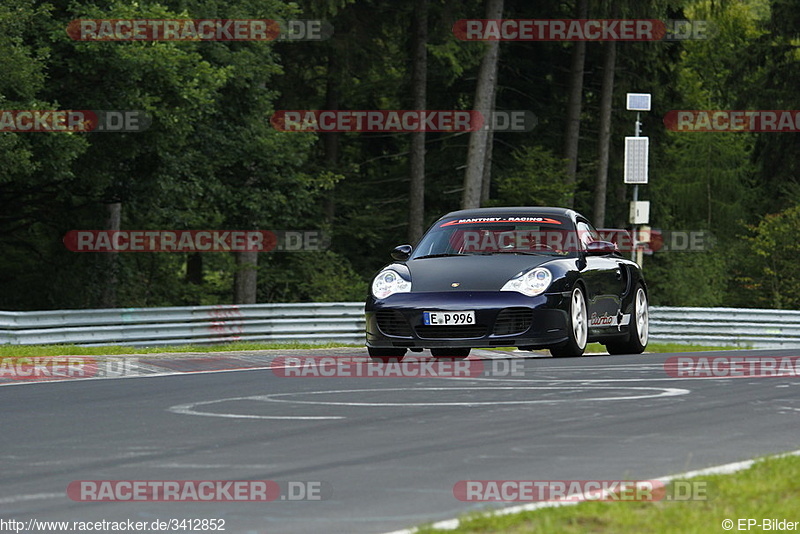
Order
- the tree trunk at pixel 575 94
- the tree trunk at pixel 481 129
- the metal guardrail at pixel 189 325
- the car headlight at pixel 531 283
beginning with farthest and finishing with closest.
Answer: the tree trunk at pixel 575 94, the tree trunk at pixel 481 129, the metal guardrail at pixel 189 325, the car headlight at pixel 531 283

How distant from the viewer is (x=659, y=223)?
181 ft

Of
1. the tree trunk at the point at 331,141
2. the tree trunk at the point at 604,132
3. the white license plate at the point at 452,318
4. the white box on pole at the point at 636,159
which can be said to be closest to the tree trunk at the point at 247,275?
the tree trunk at the point at 331,141

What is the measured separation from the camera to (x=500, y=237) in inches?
624

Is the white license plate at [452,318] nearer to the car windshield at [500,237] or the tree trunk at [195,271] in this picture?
the car windshield at [500,237]

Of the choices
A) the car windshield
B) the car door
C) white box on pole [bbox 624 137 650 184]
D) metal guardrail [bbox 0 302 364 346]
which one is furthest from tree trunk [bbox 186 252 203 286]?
the car windshield

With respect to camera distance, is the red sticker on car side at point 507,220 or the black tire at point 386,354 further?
the red sticker on car side at point 507,220

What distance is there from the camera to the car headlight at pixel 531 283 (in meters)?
14.3

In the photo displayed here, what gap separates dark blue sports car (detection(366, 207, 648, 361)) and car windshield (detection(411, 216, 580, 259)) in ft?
0.04

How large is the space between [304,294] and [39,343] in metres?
21.6

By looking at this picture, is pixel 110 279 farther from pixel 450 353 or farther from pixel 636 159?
pixel 450 353

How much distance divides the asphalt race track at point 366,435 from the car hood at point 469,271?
3.43 feet

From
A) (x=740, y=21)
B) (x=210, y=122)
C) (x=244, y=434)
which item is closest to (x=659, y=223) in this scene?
(x=740, y=21)

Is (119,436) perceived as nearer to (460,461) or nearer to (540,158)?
(460,461)

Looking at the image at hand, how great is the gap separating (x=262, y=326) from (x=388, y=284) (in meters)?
10.0
